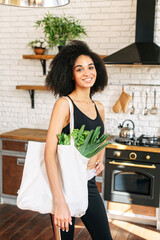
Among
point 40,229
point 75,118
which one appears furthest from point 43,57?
point 75,118

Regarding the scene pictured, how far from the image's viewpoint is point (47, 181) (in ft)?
4.81

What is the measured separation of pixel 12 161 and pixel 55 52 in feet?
5.00

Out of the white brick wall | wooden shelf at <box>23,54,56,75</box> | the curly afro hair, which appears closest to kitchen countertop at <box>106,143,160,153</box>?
the white brick wall

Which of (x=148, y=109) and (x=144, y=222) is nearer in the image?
(x=144, y=222)

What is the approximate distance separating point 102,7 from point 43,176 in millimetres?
2851

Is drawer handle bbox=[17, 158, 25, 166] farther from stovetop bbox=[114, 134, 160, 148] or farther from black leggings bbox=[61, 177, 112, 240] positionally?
black leggings bbox=[61, 177, 112, 240]

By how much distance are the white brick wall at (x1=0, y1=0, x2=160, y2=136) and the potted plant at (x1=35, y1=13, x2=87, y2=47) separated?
0.74 feet

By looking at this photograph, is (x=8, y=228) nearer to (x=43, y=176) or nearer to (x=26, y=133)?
(x=26, y=133)

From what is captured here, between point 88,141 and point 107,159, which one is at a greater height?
point 88,141

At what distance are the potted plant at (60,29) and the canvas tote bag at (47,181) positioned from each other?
242cm

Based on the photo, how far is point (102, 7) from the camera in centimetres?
373

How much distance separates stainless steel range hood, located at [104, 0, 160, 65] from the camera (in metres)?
3.16

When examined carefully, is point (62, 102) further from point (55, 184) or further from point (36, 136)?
point (36, 136)

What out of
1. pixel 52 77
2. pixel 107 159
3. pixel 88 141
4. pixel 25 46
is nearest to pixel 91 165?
pixel 88 141
